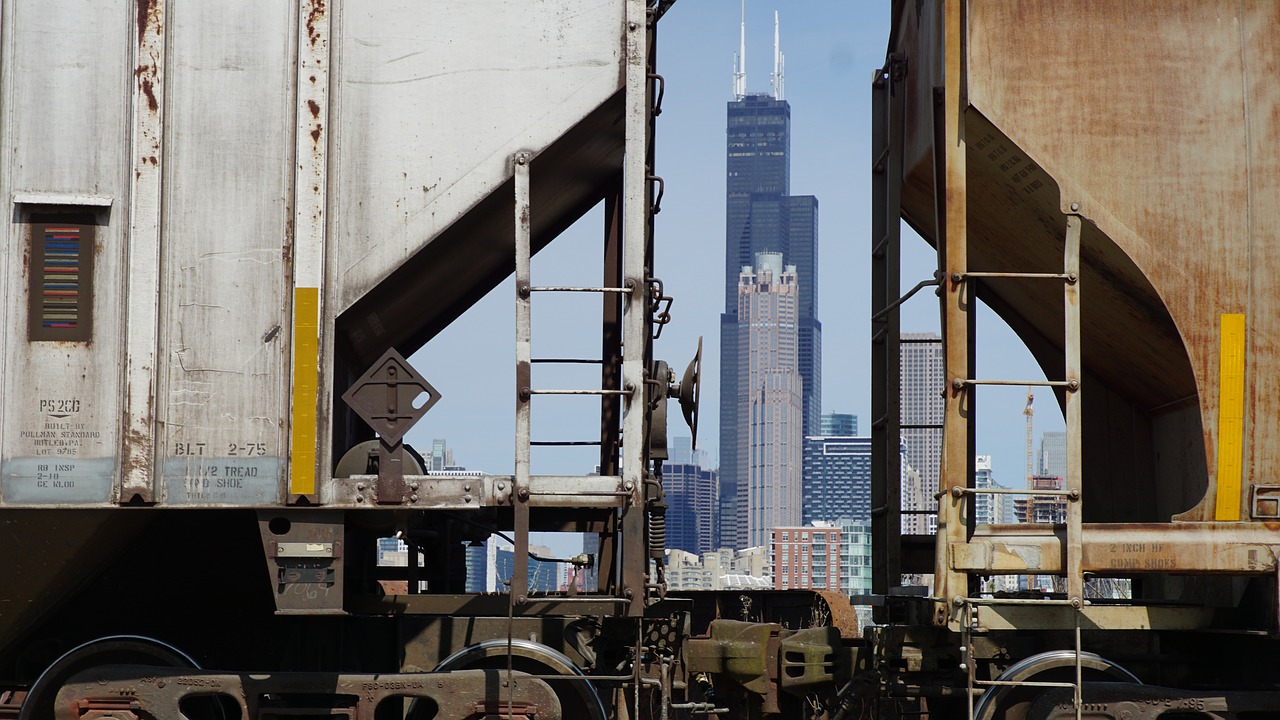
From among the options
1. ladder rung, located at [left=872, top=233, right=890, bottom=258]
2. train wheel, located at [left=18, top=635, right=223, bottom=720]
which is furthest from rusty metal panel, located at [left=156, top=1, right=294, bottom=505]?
ladder rung, located at [left=872, top=233, right=890, bottom=258]

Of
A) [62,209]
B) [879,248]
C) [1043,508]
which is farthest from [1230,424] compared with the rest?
[62,209]

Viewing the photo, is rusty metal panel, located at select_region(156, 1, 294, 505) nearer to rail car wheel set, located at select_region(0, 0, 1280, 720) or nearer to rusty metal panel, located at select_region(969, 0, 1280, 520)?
rail car wheel set, located at select_region(0, 0, 1280, 720)

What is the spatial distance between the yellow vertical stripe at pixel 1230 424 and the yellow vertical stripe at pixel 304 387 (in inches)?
198

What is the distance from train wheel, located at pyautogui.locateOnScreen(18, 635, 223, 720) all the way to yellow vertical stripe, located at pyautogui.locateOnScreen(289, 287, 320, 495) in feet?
4.66

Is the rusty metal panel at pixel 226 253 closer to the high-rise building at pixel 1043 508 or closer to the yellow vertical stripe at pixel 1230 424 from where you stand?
the high-rise building at pixel 1043 508

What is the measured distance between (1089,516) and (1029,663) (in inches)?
94.2

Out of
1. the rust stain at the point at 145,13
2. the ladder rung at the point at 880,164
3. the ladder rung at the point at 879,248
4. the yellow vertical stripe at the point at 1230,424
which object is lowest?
the yellow vertical stripe at the point at 1230,424

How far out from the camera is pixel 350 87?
23.1 feet

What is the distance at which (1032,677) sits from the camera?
25.0 ft

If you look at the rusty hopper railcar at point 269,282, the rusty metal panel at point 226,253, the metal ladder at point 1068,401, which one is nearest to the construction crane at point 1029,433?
the metal ladder at point 1068,401

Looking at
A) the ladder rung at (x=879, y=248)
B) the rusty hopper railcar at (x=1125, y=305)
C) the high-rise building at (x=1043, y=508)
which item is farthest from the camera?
the ladder rung at (x=879, y=248)

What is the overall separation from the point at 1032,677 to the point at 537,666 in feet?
9.60

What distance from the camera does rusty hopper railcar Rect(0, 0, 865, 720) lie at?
22.4ft

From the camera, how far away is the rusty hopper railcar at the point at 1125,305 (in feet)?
23.6
